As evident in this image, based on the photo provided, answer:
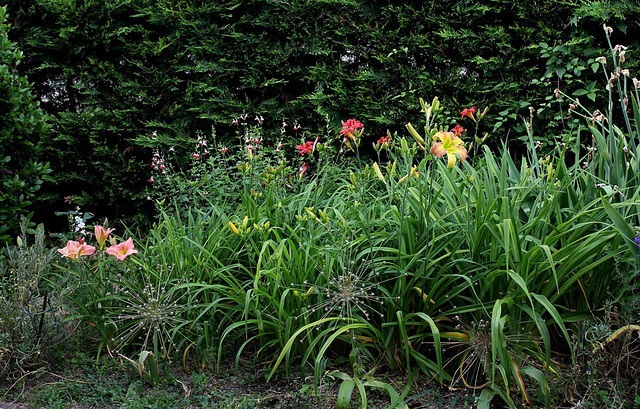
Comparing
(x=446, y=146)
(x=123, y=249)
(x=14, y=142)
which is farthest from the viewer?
(x=14, y=142)

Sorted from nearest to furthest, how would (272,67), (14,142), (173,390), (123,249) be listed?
(173,390) < (123,249) < (14,142) < (272,67)

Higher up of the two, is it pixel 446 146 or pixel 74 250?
pixel 446 146

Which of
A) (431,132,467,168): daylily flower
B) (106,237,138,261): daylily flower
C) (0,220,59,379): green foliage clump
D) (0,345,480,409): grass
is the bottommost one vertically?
(0,345,480,409): grass

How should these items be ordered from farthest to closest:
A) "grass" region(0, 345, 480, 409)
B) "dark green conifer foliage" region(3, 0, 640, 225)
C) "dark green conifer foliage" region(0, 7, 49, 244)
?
"dark green conifer foliage" region(3, 0, 640, 225)
"dark green conifer foliage" region(0, 7, 49, 244)
"grass" region(0, 345, 480, 409)

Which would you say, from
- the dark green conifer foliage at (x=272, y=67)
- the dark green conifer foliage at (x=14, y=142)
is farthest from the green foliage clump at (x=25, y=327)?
the dark green conifer foliage at (x=272, y=67)

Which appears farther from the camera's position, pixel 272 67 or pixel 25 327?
pixel 272 67

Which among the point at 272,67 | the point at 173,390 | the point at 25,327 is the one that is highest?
the point at 272,67

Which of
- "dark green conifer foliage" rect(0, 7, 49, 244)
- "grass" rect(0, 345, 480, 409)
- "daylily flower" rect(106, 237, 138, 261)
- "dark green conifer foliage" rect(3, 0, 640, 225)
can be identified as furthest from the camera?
"dark green conifer foliage" rect(3, 0, 640, 225)

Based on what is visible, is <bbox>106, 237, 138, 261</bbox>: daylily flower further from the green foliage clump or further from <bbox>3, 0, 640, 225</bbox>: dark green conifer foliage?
<bbox>3, 0, 640, 225</bbox>: dark green conifer foliage

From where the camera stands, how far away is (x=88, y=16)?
4.80 meters

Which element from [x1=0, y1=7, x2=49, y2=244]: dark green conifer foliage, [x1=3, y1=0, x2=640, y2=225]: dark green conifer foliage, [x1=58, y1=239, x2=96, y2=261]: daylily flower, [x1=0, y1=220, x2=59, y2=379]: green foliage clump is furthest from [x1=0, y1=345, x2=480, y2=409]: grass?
[x1=3, y1=0, x2=640, y2=225]: dark green conifer foliage

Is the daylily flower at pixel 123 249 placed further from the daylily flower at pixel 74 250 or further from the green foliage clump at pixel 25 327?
the green foliage clump at pixel 25 327

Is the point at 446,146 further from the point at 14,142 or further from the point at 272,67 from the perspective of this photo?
the point at 14,142

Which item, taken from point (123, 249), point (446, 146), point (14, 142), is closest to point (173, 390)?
point (123, 249)
